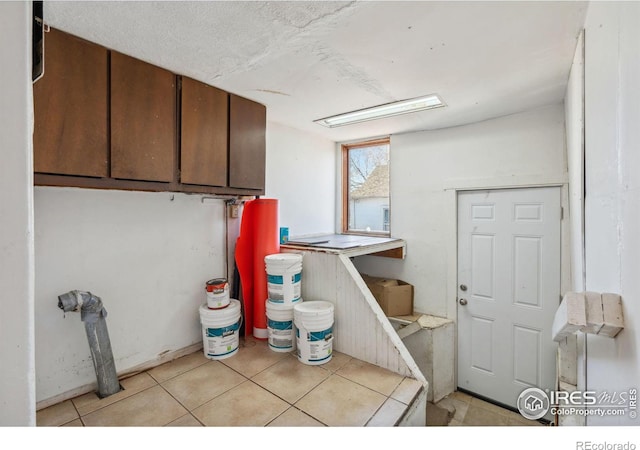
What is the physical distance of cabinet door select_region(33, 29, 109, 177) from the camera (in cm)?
117

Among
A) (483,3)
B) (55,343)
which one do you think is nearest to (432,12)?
(483,3)

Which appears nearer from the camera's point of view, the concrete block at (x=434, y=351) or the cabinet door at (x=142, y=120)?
the cabinet door at (x=142, y=120)

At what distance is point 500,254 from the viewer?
245 centimetres

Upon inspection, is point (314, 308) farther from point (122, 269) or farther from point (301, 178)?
point (301, 178)

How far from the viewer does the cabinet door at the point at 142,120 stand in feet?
4.49

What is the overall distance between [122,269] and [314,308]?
115cm

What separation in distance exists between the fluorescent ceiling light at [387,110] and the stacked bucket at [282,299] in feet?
4.28

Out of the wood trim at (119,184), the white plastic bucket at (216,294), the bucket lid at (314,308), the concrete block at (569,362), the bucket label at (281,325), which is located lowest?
the concrete block at (569,362)

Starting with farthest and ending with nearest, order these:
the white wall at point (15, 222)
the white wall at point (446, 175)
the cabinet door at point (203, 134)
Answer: the white wall at point (446, 175) → the cabinet door at point (203, 134) → the white wall at point (15, 222)

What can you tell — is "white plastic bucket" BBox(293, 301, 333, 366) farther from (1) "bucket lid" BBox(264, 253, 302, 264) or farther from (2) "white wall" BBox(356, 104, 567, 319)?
(2) "white wall" BBox(356, 104, 567, 319)

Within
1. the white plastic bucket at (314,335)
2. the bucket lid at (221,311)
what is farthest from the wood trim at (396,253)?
the bucket lid at (221,311)

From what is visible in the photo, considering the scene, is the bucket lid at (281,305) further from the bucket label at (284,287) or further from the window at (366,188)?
the window at (366,188)
